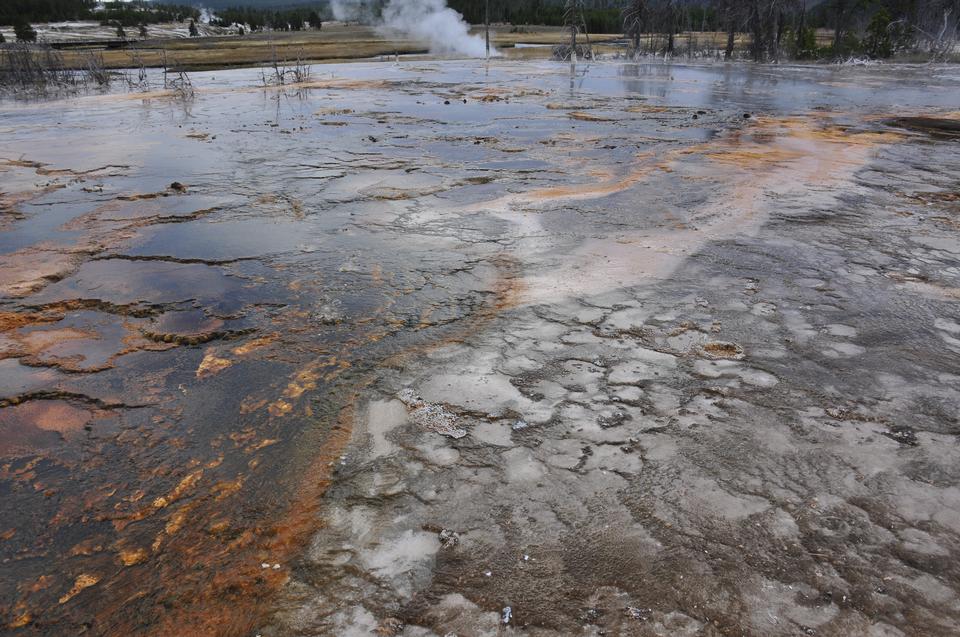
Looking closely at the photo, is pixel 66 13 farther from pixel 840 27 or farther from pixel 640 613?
pixel 640 613

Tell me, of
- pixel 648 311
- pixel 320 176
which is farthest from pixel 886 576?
pixel 320 176

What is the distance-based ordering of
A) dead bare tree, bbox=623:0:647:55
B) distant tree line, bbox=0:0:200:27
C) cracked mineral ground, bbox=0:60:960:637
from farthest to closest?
distant tree line, bbox=0:0:200:27
dead bare tree, bbox=623:0:647:55
cracked mineral ground, bbox=0:60:960:637

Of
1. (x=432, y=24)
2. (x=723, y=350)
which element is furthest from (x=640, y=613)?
(x=432, y=24)

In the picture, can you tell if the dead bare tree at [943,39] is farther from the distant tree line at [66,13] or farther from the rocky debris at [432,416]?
the distant tree line at [66,13]

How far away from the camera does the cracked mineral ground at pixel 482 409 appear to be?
1.71 m

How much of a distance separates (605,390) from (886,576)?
1.19 meters

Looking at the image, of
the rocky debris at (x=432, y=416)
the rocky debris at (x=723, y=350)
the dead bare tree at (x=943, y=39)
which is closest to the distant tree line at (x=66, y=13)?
the rocky debris at (x=432, y=416)

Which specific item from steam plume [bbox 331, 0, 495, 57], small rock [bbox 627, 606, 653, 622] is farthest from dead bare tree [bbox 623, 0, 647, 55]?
small rock [bbox 627, 606, 653, 622]

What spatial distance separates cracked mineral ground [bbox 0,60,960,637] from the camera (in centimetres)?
171

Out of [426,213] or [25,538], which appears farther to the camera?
[426,213]

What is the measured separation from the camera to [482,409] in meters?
2.53

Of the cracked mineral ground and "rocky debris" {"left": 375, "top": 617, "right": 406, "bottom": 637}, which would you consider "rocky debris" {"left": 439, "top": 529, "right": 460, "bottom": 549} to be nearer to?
the cracked mineral ground

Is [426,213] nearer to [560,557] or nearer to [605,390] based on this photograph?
[605,390]

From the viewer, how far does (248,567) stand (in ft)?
→ 5.90
